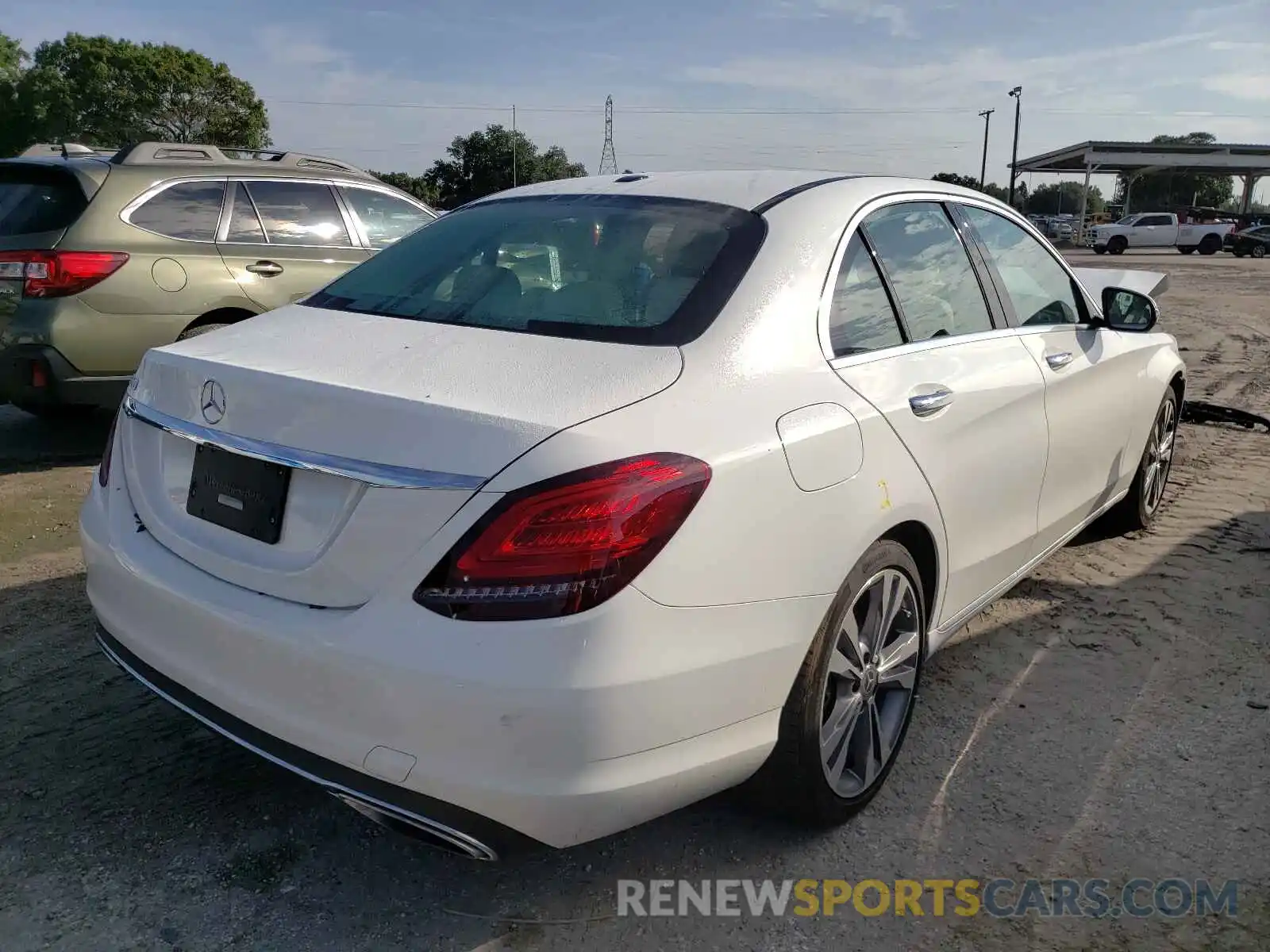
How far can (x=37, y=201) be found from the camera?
5633 mm

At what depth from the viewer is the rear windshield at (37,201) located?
5.53 meters

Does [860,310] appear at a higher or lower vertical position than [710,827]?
higher

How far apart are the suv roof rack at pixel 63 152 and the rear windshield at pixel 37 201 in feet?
1.32

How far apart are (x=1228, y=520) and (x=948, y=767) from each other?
3243 millimetres

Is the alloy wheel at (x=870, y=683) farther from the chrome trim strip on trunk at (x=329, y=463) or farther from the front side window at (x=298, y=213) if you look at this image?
the front side window at (x=298, y=213)

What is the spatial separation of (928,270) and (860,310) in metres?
0.54

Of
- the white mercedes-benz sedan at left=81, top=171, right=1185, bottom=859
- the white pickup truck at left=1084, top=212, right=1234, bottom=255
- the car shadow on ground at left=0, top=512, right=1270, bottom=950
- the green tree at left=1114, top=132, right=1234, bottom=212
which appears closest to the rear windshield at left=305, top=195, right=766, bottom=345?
the white mercedes-benz sedan at left=81, top=171, right=1185, bottom=859

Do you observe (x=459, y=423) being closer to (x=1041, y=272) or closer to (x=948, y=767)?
(x=948, y=767)

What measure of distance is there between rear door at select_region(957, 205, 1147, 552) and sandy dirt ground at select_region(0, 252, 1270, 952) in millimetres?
546

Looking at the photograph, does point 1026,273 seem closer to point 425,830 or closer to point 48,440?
point 425,830

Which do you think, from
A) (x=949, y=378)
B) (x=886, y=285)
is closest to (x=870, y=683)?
(x=949, y=378)

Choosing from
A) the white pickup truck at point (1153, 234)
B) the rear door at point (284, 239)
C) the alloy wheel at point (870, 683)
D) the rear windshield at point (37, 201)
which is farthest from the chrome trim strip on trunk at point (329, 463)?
the white pickup truck at point (1153, 234)

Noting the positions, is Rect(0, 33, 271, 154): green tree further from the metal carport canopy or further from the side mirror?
the side mirror

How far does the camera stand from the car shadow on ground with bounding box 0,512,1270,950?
2.22 meters
